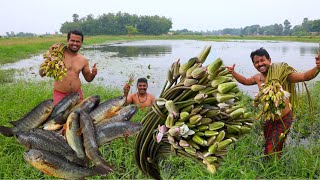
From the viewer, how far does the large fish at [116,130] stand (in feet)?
4.55

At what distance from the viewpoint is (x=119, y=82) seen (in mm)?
11875

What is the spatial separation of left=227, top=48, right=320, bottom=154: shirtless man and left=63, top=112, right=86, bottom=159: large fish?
207cm

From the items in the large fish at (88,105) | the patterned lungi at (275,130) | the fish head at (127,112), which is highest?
the large fish at (88,105)

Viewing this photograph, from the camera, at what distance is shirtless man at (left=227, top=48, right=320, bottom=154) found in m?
3.31

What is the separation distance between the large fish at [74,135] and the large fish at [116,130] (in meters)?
0.08

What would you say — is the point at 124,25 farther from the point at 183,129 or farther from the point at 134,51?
the point at 183,129

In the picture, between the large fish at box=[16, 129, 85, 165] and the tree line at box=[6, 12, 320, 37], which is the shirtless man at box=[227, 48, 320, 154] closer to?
the large fish at box=[16, 129, 85, 165]

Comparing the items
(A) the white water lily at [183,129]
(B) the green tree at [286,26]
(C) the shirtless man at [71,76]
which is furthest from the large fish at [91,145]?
(B) the green tree at [286,26]

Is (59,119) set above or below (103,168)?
above

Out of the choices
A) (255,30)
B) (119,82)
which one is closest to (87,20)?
(255,30)

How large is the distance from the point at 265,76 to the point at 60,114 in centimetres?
264

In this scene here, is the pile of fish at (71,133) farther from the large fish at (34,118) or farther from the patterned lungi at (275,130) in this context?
the patterned lungi at (275,130)

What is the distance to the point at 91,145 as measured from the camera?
1.37 metres

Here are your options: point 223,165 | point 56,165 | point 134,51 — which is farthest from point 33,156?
point 134,51
